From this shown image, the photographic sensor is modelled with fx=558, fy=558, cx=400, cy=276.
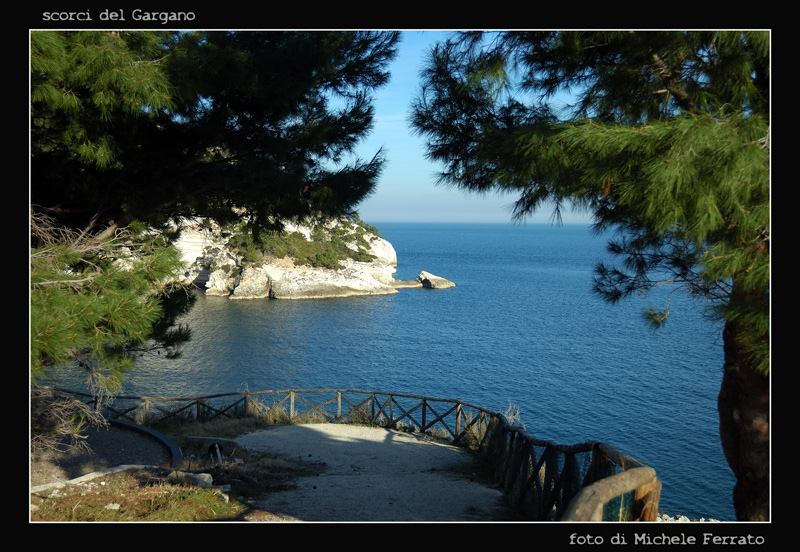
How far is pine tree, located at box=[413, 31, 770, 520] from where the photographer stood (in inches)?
111

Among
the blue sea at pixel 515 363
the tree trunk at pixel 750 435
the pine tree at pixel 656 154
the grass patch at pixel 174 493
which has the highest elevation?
the pine tree at pixel 656 154

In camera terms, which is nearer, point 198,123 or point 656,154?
point 656,154

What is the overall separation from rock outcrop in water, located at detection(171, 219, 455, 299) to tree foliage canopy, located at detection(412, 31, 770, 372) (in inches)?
1682

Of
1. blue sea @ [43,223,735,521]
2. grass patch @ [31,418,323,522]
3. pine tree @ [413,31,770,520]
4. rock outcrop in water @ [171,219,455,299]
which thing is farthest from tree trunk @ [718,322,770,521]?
rock outcrop in water @ [171,219,455,299]

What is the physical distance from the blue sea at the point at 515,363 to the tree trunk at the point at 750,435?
6781 mm

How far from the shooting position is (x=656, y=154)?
2971 millimetres

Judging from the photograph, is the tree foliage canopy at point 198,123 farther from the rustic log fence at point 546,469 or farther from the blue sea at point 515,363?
the blue sea at point 515,363

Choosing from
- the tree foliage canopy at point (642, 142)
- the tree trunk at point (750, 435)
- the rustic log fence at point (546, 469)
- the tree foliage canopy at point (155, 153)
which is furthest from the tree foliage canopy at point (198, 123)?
the tree trunk at point (750, 435)

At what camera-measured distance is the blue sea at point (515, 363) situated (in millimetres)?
20172

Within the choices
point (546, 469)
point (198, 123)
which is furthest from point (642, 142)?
point (198, 123)

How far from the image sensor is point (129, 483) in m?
6.12

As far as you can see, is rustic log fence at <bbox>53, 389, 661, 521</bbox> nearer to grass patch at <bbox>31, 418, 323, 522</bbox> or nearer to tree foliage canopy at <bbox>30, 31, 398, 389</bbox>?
grass patch at <bbox>31, 418, 323, 522</bbox>

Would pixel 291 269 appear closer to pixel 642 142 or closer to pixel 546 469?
pixel 546 469

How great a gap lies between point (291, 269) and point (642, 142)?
173ft
